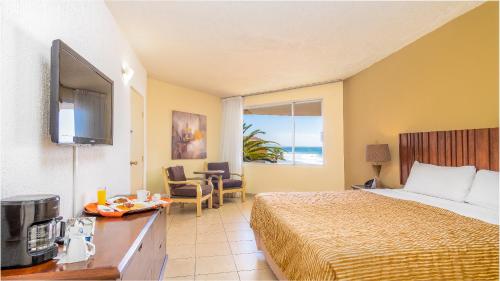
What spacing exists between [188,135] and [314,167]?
2.82 m

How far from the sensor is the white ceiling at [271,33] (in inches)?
109

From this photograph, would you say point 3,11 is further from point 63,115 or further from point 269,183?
point 269,183

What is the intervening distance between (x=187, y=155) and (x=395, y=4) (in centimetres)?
465

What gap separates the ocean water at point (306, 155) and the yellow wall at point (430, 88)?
0.88 m

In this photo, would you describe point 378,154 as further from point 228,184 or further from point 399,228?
point 228,184

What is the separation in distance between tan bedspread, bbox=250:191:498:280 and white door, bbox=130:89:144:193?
2651 millimetres

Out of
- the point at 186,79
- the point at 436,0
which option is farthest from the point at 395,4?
the point at 186,79

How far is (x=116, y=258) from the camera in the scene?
4.01ft

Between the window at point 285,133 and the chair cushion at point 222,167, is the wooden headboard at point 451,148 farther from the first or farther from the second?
the chair cushion at point 222,167

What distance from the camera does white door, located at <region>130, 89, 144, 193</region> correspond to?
4.18m

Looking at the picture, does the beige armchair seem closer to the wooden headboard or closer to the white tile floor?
the white tile floor

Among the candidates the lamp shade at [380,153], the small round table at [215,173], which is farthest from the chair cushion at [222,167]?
the lamp shade at [380,153]

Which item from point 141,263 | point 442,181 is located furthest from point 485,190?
point 141,263

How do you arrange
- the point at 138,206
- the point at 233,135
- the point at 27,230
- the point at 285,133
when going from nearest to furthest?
the point at 27,230 < the point at 138,206 < the point at 285,133 < the point at 233,135
